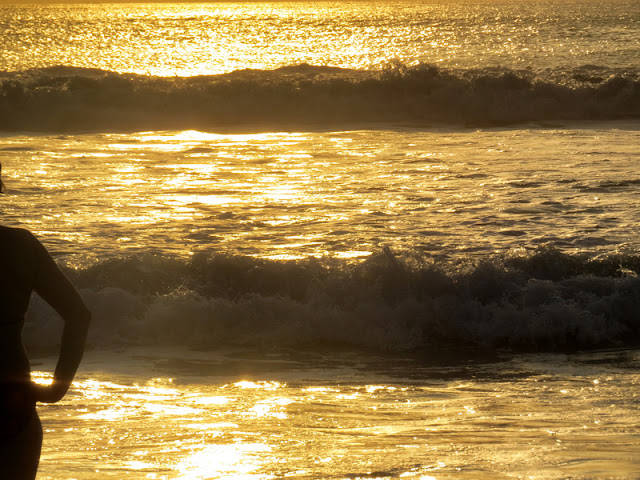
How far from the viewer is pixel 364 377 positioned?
22.5 feet

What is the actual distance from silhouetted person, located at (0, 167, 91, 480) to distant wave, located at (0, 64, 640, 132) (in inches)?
772

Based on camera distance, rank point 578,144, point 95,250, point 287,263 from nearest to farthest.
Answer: point 287,263
point 95,250
point 578,144

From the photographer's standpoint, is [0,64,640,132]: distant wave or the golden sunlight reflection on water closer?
the golden sunlight reflection on water

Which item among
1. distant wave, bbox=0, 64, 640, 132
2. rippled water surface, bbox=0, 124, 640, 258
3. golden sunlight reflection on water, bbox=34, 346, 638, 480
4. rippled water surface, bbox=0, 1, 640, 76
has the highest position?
rippled water surface, bbox=0, 1, 640, 76

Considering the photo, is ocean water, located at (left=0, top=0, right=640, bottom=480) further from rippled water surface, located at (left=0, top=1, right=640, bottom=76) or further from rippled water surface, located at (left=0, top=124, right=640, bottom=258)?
rippled water surface, located at (left=0, top=1, right=640, bottom=76)

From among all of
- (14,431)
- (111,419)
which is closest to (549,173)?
(111,419)

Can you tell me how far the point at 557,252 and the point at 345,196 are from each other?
425 cm

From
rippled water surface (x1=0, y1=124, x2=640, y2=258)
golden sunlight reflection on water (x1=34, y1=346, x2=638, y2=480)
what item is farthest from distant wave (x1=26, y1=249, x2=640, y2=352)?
golden sunlight reflection on water (x1=34, y1=346, x2=638, y2=480)

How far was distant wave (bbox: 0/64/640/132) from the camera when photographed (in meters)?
22.9

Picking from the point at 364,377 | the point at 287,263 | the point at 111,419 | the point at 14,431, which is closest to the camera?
the point at 14,431

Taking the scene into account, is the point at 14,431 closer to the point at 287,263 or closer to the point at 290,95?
the point at 287,263

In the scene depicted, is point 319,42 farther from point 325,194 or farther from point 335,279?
point 335,279

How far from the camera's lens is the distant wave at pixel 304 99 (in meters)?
22.9

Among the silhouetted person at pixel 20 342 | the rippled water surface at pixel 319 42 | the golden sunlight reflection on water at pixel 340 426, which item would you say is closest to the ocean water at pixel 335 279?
the golden sunlight reflection on water at pixel 340 426
